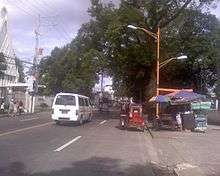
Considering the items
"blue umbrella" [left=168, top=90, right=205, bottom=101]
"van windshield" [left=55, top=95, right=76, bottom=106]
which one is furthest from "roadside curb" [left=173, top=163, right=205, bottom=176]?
"van windshield" [left=55, top=95, right=76, bottom=106]

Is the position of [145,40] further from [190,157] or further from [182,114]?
[190,157]

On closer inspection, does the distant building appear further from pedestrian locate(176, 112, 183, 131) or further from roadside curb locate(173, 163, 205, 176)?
roadside curb locate(173, 163, 205, 176)

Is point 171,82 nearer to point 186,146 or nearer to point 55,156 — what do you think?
point 186,146

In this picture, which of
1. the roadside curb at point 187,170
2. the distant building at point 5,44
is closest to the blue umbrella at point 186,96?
the roadside curb at point 187,170

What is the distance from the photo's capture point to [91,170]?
1314 cm

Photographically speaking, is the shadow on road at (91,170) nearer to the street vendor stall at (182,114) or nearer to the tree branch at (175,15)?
the street vendor stall at (182,114)

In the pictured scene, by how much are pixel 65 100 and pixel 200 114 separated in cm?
864

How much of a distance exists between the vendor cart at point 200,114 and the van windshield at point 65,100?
7.55 metres

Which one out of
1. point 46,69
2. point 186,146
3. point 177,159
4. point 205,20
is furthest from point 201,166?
point 46,69

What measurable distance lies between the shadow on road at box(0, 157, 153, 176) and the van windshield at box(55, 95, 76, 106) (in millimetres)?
17957

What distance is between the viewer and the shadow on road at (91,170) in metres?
12.2

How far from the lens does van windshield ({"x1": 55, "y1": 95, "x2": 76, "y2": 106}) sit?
33125 millimetres

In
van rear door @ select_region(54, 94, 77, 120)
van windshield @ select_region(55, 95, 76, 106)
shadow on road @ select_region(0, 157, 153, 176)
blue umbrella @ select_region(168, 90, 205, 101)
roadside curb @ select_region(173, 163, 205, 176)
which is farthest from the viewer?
van windshield @ select_region(55, 95, 76, 106)

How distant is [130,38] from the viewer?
49031 millimetres
